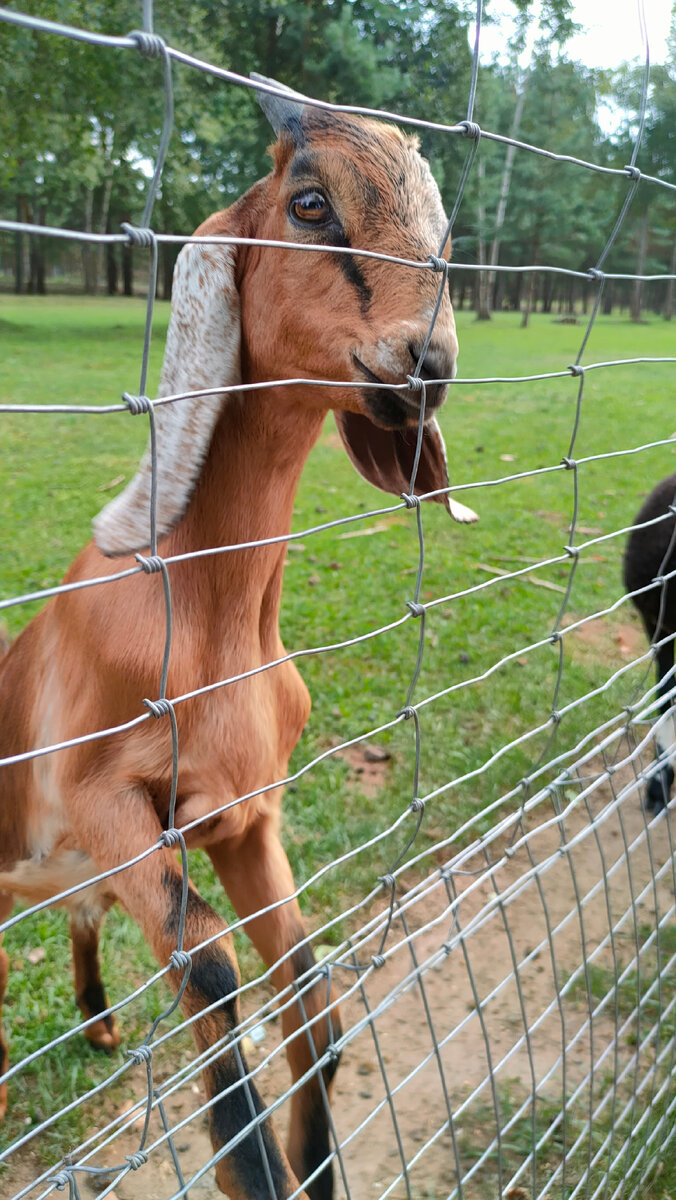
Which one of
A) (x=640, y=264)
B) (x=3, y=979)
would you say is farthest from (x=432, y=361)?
(x=640, y=264)

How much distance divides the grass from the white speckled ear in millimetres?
634

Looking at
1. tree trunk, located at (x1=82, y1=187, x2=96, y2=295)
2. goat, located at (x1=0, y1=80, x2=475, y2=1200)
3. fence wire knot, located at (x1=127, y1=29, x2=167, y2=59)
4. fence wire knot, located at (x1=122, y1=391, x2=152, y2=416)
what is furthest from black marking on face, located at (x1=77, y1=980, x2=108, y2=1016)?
tree trunk, located at (x1=82, y1=187, x2=96, y2=295)

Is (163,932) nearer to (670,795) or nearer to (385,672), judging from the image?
(670,795)

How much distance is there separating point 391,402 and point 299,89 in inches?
457

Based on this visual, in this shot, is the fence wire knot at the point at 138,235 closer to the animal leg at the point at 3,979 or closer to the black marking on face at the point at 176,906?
the black marking on face at the point at 176,906

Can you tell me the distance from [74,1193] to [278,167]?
1556 mm

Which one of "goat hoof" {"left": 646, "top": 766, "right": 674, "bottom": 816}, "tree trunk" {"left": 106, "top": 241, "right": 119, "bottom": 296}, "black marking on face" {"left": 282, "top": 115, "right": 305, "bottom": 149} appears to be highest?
"tree trunk" {"left": 106, "top": 241, "right": 119, "bottom": 296}

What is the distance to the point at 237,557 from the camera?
1737mm

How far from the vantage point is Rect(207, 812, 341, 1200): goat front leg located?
6.08 feet

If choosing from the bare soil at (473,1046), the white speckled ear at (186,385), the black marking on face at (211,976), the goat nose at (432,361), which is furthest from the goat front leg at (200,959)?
the goat nose at (432,361)

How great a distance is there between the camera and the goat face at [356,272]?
55.2 inches

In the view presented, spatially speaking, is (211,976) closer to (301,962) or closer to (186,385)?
(301,962)

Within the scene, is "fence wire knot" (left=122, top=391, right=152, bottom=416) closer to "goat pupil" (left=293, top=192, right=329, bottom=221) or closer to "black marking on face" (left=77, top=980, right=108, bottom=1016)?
"goat pupil" (left=293, top=192, right=329, bottom=221)

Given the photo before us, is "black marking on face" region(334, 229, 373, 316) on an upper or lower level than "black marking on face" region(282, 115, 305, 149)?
lower
